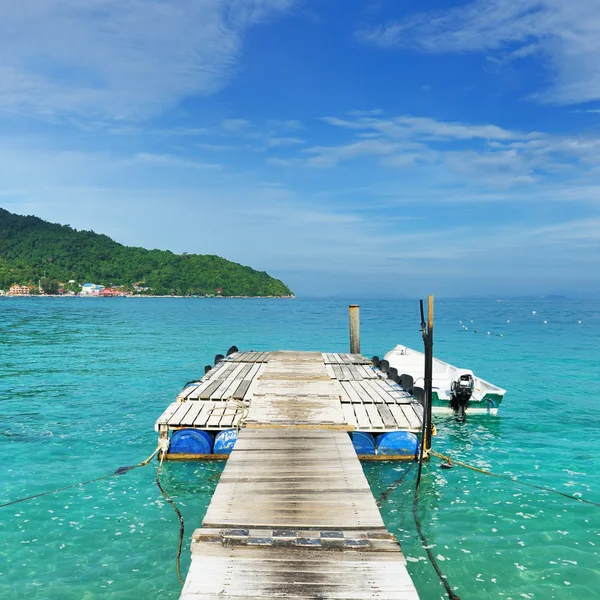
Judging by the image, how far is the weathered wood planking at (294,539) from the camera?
18.4 feet

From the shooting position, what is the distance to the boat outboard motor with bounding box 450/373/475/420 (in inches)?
740

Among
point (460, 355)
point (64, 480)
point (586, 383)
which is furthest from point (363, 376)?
point (460, 355)

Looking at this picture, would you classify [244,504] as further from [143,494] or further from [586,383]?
[586,383]

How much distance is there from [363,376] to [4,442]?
1201 centimetres

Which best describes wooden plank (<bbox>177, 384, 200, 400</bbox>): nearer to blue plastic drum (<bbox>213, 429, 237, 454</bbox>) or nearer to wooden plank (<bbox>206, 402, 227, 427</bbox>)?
wooden plank (<bbox>206, 402, 227, 427</bbox>)

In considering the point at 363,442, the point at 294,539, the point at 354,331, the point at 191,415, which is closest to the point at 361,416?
the point at 363,442

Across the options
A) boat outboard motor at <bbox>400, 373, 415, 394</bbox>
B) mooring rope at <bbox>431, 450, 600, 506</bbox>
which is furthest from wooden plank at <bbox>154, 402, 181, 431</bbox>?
mooring rope at <bbox>431, 450, 600, 506</bbox>

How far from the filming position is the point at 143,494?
11703mm

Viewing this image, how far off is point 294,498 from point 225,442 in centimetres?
539

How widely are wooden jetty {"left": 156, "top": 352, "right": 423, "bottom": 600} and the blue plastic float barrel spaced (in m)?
0.23

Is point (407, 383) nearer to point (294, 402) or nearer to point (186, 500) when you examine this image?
point (294, 402)

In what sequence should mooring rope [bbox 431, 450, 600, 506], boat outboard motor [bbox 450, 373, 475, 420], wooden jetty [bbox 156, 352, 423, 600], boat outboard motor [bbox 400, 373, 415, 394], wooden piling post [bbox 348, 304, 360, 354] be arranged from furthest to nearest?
1. wooden piling post [bbox 348, 304, 360, 354]
2. boat outboard motor [bbox 450, 373, 475, 420]
3. boat outboard motor [bbox 400, 373, 415, 394]
4. mooring rope [bbox 431, 450, 600, 506]
5. wooden jetty [bbox 156, 352, 423, 600]

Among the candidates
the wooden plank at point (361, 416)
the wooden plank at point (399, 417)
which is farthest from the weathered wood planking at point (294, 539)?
the wooden plank at point (399, 417)

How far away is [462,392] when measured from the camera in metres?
18.8
